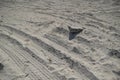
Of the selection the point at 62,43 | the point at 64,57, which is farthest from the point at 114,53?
the point at 62,43

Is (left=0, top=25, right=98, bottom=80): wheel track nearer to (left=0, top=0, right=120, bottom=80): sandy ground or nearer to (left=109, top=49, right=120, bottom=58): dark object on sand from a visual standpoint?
(left=0, top=0, right=120, bottom=80): sandy ground

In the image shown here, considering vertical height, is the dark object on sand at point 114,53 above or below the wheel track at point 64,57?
above

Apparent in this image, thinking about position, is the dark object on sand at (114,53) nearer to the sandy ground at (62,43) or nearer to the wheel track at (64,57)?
the sandy ground at (62,43)

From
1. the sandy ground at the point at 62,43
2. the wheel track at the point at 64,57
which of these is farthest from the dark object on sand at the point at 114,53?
the wheel track at the point at 64,57

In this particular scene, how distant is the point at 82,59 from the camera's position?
3.36m

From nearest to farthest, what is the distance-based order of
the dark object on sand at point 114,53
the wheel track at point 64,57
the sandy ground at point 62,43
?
the wheel track at point 64,57 < the sandy ground at point 62,43 < the dark object on sand at point 114,53

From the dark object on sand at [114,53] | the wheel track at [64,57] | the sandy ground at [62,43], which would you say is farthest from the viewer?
the dark object on sand at [114,53]

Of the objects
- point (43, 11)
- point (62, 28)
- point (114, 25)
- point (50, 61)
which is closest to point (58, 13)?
point (43, 11)

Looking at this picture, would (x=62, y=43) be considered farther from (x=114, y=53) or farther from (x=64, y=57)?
(x=114, y=53)

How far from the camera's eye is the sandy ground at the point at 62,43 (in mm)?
3196

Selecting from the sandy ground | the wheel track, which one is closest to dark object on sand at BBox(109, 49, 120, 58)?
the sandy ground

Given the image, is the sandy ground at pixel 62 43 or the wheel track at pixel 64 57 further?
the sandy ground at pixel 62 43

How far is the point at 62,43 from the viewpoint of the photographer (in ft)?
12.7

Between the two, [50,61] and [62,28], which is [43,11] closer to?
[62,28]
